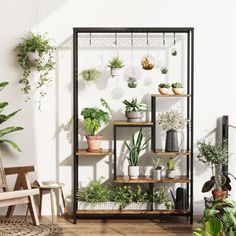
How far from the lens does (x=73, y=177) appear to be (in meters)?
6.15

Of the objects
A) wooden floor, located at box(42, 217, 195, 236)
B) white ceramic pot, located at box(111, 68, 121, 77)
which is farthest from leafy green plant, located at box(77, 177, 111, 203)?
→ white ceramic pot, located at box(111, 68, 121, 77)

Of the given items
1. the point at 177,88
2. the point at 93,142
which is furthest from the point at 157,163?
the point at 177,88

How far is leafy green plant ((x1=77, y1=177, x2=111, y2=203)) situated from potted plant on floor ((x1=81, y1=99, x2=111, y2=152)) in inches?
15.7

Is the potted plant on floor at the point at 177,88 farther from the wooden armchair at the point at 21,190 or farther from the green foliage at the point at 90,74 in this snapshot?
the wooden armchair at the point at 21,190

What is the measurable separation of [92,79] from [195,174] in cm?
149

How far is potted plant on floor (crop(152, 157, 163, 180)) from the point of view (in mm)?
5902

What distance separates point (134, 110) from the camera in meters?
5.93

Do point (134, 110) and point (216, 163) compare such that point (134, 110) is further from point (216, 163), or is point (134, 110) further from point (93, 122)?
point (216, 163)

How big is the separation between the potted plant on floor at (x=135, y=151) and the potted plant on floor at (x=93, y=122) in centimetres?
34

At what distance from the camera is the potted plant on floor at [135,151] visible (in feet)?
19.5

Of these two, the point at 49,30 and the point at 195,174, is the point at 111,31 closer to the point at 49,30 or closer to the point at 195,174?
the point at 49,30

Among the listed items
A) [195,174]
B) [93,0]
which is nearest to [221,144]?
[195,174]

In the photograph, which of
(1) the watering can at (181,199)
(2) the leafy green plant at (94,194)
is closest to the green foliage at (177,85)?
(1) the watering can at (181,199)

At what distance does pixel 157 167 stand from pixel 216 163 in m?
0.60
